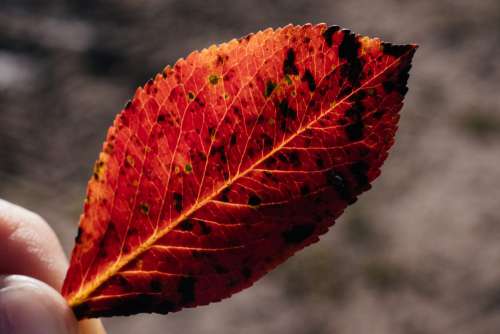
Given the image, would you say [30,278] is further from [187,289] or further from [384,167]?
[384,167]

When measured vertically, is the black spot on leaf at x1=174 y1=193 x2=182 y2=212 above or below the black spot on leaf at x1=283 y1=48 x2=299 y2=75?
below

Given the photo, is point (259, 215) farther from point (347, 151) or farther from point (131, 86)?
point (131, 86)

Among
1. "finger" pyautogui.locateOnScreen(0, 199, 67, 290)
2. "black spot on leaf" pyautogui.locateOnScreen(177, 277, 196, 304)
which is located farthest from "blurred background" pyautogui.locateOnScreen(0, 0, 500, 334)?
"black spot on leaf" pyautogui.locateOnScreen(177, 277, 196, 304)

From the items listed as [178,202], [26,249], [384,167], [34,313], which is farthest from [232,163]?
[384,167]

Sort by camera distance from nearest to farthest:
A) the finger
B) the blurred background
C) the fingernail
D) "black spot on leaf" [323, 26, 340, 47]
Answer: "black spot on leaf" [323, 26, 340, 47]
the fingernail
the finger
the blurred background

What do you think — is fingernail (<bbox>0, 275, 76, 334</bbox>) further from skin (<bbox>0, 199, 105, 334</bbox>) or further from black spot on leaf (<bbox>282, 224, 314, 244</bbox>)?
black spot on leaf (<bbox>282, 224, 314, 244</bbox>)

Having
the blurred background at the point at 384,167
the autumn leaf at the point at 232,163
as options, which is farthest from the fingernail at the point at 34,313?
the blurred background at the point at 384,167

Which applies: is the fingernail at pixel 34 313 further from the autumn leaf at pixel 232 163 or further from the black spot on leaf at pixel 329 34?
the black spot on leaf at pixel 329 34

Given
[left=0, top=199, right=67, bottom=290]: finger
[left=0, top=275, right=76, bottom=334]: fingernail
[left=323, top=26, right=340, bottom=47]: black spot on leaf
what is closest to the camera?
[left=323, top=26, right=340, bottom=47]: black spot on leaf
